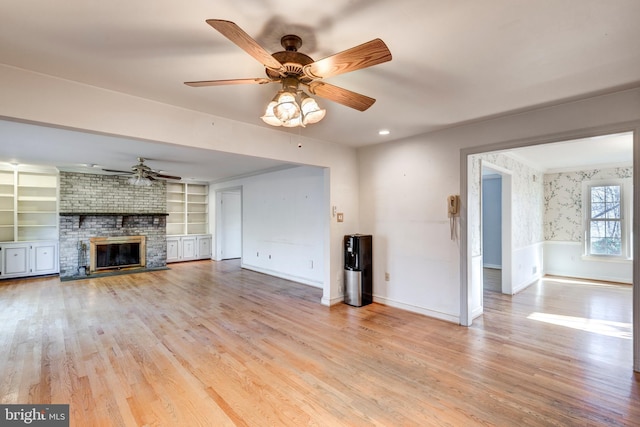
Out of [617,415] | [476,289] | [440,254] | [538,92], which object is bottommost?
[617,415]

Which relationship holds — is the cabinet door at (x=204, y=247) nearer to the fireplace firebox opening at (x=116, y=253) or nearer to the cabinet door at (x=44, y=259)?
the fireplace firebox opening at (x=116, y=253)

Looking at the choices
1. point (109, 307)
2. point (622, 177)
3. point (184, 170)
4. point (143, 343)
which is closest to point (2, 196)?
point (184, 170)

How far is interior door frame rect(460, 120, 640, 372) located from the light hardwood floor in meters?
0.32

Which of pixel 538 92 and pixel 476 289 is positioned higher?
pixel 538 92

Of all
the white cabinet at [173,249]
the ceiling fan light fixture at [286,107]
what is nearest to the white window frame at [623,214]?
the ceiling fan light fixture at [286,107]

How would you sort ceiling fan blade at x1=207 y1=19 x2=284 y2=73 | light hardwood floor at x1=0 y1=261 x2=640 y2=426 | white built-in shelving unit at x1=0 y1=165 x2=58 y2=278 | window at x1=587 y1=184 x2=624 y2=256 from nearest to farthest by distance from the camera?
ceiling fan blade at x1=207 y1=19 x2=284 y2=73
light hardwood floor at x1=0 y1=261 x2=640 y2=426
window at x1=587 y1=184 x2=624 y2=256
white built-in shelving unit at x1=0 y1=165 x2=58 y2=278

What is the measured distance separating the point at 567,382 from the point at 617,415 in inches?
15.9

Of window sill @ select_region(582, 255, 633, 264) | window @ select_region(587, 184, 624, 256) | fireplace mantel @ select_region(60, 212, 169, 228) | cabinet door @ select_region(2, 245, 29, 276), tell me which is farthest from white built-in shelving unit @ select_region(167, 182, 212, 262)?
window @ select_region(587, 184, 624, 256)

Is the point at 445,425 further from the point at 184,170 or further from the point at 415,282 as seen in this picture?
the point at 184,170

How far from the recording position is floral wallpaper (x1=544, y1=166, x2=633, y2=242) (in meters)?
6.46

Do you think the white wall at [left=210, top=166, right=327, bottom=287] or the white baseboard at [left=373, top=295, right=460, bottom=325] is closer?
the white baseboard at [left=373, top=295, right=460, bottom=325]

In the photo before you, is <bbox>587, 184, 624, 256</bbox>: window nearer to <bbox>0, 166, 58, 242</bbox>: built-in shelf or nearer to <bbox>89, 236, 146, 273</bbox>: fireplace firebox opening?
<bbox>89, 236, 146, 273</bbox>: fireplace firebox opening

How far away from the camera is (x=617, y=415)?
2.06 m

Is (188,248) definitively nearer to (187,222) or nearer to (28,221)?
(187,222)
